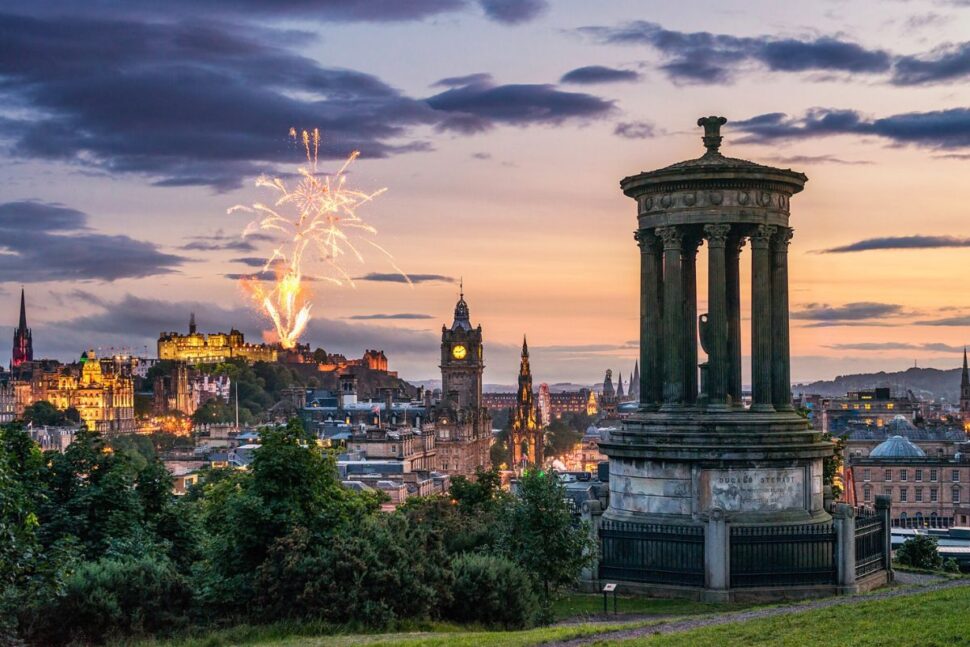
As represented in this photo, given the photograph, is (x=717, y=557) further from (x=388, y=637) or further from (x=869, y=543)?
(x=388, y=637)

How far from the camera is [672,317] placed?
41000mm

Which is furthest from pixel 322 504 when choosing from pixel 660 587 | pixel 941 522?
pixel 941 522

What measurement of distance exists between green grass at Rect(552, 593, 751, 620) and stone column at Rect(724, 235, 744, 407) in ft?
22.9

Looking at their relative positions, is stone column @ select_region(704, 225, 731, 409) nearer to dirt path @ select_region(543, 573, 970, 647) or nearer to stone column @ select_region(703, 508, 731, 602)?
stone column @ select_region(703, 508, 731, 602)

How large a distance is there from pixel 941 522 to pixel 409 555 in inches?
4802

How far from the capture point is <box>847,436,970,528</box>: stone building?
148m

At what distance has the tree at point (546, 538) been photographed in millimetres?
35562

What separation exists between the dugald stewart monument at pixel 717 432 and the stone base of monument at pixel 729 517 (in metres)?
0.03

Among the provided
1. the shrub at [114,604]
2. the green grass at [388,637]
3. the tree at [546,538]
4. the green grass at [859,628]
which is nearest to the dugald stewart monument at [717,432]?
the tree at [546,538]

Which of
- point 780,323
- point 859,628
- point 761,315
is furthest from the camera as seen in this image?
point 780,323

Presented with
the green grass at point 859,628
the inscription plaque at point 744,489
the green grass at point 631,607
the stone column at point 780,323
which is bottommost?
the green grass at point 631,607

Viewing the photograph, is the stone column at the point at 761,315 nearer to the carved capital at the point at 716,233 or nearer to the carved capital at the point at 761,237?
the carved capital at the point at 761,237

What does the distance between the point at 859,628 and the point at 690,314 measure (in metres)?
17.2

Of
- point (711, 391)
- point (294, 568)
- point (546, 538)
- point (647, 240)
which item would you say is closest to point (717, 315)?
point (711, 391)
